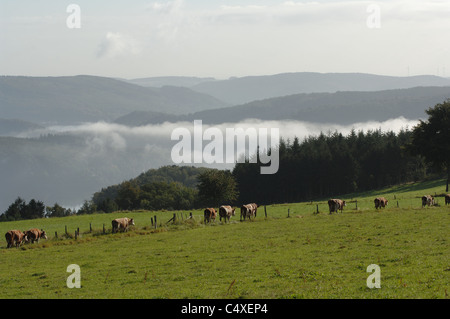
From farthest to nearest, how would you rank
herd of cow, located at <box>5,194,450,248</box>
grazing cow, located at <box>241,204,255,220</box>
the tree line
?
the tree line → grazing cow, located at <box>241,204,255,220</box> → herd of cow, located at <box>5,194,450,248</box>

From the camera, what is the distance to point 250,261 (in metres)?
25.5

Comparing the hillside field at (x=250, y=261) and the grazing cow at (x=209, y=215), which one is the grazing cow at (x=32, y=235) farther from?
the grazing cow at (x=209, y=215)

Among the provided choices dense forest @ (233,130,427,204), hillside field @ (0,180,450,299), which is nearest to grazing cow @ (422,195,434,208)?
hillside field @ (0,180,450,299)

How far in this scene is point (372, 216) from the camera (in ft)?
146

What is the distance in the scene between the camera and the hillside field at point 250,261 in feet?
61.4

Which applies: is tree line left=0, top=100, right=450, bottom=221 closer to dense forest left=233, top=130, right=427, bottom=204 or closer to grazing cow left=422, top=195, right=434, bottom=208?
dense forest left=233, top=130, right=427, bottom=204

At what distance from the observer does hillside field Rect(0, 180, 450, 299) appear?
18719mm

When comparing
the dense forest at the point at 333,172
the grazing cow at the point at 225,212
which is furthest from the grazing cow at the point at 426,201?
the dense forest at the point at 333,172

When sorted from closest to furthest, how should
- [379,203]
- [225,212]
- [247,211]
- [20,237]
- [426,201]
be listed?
[20,237] → [225,212] → [247,211] → [379,203] → [426,201]

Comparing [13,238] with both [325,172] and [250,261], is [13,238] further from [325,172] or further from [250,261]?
[325,172]

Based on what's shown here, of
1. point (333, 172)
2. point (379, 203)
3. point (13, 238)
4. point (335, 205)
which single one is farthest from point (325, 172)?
point (13, 238)

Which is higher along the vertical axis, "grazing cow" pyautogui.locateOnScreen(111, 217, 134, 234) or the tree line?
the tree line

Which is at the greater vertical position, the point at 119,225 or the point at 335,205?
the point at 335,205
